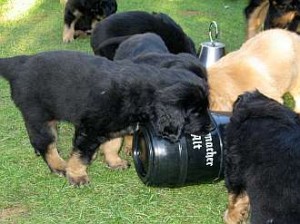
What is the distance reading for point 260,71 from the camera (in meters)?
4.87

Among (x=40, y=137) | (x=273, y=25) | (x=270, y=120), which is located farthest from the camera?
(x=273, y=25)

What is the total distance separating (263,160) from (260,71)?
1908 millimetres

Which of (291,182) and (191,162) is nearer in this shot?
(291,182)

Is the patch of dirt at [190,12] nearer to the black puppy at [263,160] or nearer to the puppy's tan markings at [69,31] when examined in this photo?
the puppy's tan markings at [69,31]

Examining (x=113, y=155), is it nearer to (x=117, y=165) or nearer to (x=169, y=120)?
(x=117, y=165)

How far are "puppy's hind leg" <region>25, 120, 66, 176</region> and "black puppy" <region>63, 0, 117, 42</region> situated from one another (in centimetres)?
401

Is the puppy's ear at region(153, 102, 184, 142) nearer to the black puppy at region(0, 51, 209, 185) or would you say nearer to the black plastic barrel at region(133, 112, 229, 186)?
the black puppy at region(0, 51, 209, 185)

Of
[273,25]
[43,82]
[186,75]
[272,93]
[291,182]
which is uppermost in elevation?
[291,182]

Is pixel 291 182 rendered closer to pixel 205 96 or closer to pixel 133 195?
pixel 205 96

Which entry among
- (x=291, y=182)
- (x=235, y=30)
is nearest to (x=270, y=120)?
(x=291, y=182)

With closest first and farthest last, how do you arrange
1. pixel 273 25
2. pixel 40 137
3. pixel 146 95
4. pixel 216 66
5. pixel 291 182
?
pixel 291 182, pixel 146 95, pixel 40 137, pixel 216 66, pixel 273 25

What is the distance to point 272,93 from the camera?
4.92 meters

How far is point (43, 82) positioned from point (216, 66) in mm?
1630

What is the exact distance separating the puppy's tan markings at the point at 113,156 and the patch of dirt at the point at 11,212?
0.90m
